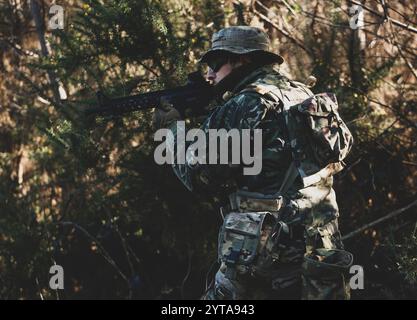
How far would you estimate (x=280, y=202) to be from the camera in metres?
3.34

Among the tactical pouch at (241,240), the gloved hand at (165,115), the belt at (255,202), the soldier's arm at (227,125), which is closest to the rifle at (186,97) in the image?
the gloved hand at (165,115)

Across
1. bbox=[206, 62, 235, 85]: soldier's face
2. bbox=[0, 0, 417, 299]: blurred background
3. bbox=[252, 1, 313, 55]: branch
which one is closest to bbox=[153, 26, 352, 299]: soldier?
bbox=[206, 62, 235, 85]: soldier's face

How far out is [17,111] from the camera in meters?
7.10

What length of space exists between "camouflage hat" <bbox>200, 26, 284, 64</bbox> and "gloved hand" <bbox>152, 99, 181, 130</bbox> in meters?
0.33

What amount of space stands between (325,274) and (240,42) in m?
1.24

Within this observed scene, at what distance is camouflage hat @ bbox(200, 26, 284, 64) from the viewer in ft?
11.6

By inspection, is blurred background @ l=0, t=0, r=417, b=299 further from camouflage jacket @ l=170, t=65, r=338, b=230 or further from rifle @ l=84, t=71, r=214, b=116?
camouflage jacket @ l=170, t=65, r=338, b=230

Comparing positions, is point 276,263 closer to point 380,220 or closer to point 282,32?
point 380,220

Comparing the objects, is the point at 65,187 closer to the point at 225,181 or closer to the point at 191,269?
the point at 191,269

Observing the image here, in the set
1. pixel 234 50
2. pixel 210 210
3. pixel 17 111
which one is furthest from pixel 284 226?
pixel 17 111

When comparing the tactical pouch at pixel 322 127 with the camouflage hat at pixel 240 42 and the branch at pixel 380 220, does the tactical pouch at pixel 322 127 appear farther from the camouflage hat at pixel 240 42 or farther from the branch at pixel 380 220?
the branch at pixel 380 220

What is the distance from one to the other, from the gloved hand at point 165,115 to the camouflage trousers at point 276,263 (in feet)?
2.18

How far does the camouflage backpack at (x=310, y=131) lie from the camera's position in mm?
3336
